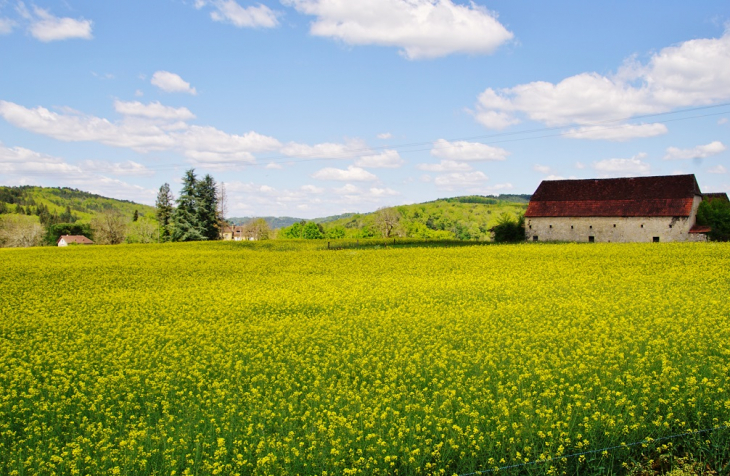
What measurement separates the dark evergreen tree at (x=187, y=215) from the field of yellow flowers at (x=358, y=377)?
183 ft

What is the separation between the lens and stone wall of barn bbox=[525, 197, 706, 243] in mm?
55406

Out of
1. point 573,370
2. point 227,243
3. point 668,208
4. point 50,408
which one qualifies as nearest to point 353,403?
point 573,370

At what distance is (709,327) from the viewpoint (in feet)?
43.1

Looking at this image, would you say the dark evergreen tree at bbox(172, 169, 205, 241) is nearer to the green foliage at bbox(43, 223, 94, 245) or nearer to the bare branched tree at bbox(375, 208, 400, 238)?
the bare branched tree at bbox(375, 208, 400, 238)

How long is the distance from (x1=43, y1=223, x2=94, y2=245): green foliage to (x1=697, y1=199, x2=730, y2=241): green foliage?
12709cm

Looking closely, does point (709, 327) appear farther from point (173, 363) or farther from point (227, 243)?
point (227, 243)

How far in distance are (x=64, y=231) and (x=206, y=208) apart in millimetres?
72888

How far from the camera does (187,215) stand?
77.4 m

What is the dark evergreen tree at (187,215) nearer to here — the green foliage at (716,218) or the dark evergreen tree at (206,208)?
the dark evergreen tree at (206,208)

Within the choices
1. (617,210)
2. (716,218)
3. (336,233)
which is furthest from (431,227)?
(716,218)

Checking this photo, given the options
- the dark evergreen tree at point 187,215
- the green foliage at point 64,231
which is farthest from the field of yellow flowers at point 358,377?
the green foliage at point 64,231

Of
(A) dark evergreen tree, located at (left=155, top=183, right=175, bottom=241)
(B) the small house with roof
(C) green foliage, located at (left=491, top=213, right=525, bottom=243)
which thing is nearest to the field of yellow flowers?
(C) green foliage, located at (left=491, top=213, right=525, bottom=243)

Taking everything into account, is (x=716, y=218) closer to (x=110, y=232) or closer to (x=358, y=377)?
(x=358, y=377)

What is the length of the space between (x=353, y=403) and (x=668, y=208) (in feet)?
189
